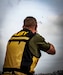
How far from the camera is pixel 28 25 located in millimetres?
1961

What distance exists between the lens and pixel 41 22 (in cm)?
236

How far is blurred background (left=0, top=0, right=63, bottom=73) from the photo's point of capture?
2.29 metres

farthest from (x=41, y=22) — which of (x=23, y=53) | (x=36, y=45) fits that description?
(x=23, y=53)

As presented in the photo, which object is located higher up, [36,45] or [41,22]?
[41,22]

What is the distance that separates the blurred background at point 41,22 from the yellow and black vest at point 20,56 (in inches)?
17.3

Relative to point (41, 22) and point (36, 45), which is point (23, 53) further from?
point (41, 22)

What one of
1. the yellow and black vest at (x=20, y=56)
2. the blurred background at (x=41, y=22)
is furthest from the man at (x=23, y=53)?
the blurred background at (x=41, y=22)

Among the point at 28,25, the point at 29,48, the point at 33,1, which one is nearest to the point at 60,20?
the point at 33,1

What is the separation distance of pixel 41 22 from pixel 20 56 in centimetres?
69

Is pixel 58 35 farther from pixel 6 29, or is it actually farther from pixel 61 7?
pixel 6 29

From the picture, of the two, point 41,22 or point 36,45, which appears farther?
point 41,22

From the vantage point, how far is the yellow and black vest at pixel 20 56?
1.79 metres

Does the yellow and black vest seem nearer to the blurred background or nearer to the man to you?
the man

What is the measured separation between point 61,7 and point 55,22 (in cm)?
20
